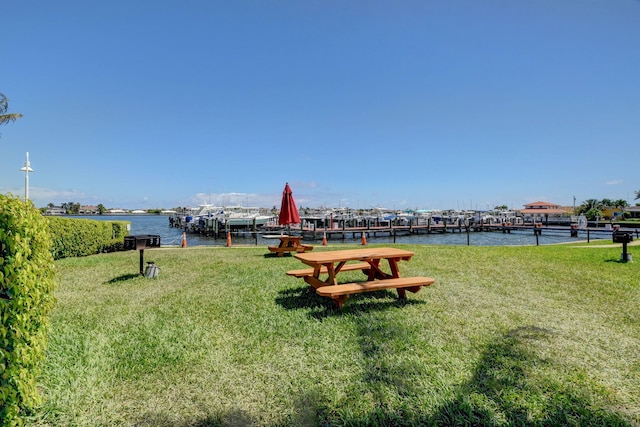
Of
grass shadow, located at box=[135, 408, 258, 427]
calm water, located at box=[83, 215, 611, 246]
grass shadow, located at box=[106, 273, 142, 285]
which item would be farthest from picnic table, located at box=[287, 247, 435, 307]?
calm water, located at box=[83, 215, 611, 246]

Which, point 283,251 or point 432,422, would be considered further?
point 283,251

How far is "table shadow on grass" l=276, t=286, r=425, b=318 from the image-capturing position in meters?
5.02

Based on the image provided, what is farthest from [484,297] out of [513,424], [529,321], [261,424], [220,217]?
[220,217]

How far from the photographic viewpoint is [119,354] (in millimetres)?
3543

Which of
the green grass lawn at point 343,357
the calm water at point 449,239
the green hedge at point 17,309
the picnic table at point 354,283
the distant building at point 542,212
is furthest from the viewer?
the distant building at point 542,212

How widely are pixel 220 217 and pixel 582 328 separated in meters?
49.9

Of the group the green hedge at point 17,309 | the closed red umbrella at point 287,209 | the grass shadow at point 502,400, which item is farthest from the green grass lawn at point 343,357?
the closed red umbrella at point 287,209

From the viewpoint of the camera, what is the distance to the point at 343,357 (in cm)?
348

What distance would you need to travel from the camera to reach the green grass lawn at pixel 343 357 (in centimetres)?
261

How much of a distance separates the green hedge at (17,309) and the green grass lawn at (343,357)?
0.59 meters

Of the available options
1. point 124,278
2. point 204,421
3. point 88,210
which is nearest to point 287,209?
point 124,278

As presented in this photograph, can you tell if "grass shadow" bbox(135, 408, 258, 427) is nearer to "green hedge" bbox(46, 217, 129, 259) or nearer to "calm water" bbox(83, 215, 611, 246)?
"green hedge" bbox(46, 217, 129, 259)

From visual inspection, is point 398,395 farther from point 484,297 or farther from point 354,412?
point 484,297

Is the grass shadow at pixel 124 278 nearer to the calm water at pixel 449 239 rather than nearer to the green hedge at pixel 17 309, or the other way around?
the green hedge at pixel 17 309
